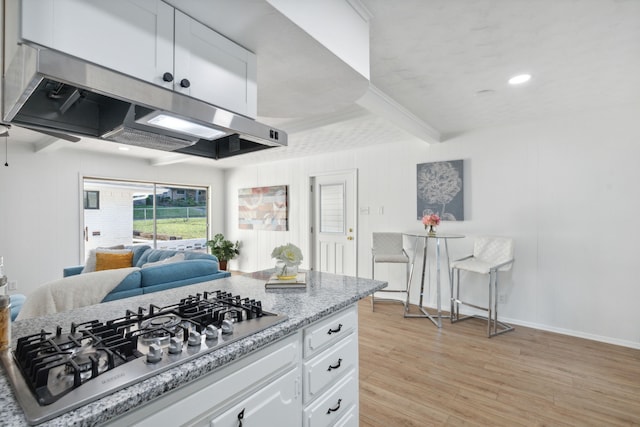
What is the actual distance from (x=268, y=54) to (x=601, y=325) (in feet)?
12.9

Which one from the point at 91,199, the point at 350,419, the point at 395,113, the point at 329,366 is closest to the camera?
the point at 329,366

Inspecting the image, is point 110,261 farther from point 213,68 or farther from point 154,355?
point 154,355

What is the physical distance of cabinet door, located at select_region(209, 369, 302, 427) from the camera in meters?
0.97

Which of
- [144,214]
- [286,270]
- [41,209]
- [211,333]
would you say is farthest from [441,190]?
[41,209]

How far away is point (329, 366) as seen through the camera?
1.43 metres

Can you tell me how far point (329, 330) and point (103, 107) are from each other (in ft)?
4.54

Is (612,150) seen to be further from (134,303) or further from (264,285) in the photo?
(134,303)

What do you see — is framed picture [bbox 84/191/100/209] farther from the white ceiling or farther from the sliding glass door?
the white ceiling

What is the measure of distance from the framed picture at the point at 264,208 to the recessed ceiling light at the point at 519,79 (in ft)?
13.0

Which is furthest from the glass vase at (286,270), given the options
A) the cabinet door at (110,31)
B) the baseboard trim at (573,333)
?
the baseboard trim at (573,333)

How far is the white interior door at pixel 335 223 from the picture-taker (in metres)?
4.77

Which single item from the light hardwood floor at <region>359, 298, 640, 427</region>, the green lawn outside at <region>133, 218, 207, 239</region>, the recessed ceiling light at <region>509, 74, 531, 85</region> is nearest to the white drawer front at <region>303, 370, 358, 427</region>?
the light hardwood floor at <region>359, 298, 640, 427</region>

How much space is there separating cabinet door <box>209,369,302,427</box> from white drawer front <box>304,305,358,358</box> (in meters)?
0.13

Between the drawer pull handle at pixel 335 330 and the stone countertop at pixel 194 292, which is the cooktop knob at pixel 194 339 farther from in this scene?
the drawer pull handle at pixel 335 330
